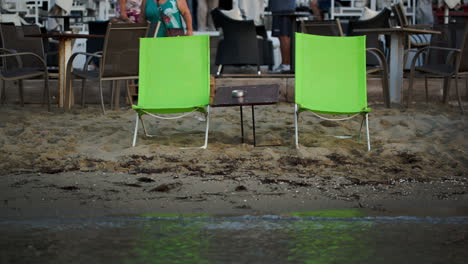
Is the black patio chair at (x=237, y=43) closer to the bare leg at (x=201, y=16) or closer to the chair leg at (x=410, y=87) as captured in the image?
the chair leg at (x=410, y=87)

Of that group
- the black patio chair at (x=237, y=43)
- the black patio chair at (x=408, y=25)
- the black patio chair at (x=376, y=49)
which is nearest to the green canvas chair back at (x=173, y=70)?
the black patio chair at (x=376, y=49)

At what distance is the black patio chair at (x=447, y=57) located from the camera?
8594mm

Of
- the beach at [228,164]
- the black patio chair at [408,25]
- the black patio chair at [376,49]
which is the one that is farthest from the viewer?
the black patio chair at [408,25]

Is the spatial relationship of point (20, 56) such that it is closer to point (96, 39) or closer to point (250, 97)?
point (96, 39)

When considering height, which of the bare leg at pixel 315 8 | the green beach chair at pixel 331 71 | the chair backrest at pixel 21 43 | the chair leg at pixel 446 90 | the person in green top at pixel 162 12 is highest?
the bare leg at pixel 315 8

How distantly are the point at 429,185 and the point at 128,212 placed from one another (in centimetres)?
214

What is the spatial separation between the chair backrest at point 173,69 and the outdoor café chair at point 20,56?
6.77ft

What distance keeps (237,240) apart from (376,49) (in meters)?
5.36

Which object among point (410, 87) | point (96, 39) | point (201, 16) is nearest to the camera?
point (410, 87)

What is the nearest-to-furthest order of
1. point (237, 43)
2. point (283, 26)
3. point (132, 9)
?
1. point (132, 9)
2. point (237, 43)
3. point (283, 26)

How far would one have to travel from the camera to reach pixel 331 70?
7.34 m

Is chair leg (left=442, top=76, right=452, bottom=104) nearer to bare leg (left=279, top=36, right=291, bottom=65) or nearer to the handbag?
bare leg (left=279, top=36, right=291, bottom=65)

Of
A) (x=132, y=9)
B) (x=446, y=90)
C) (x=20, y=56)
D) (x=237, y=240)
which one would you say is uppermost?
(x=132, y=9)

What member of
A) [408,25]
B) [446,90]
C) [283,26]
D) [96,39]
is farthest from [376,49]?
[96,39]
